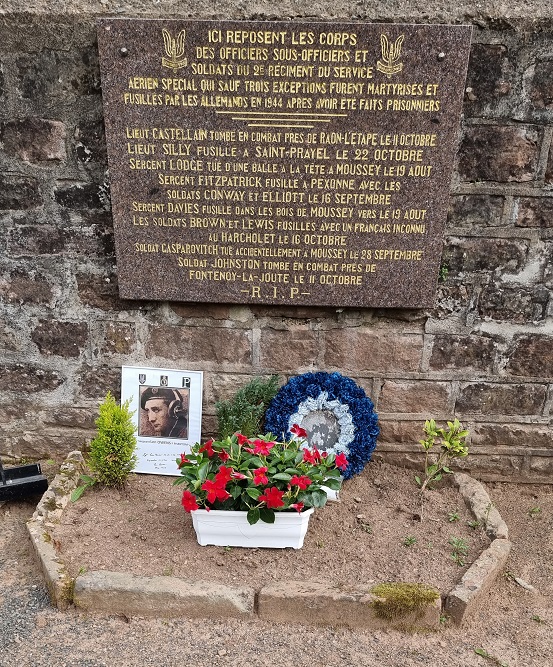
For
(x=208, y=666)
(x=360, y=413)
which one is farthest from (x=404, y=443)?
(x=208, y=666)

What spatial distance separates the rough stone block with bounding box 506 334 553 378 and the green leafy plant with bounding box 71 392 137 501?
6.03 feet

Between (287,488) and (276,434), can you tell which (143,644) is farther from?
(276,434)

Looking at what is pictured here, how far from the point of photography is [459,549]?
2357 millimetres

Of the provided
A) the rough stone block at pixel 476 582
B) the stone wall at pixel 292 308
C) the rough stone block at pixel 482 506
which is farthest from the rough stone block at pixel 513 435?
the rough stone block at pixel 476 582

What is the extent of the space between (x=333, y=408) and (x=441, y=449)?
2.09 ft

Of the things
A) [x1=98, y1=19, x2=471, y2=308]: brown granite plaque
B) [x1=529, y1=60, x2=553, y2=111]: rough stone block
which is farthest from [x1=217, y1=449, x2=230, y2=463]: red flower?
[x1=529, y1=60, x2=553, y2=111]: rough stone block

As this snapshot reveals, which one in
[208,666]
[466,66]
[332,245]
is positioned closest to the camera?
[208,666]

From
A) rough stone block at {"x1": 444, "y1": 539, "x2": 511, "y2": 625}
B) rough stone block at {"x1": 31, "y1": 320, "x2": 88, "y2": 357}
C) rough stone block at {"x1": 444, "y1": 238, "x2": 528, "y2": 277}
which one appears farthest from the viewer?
rough stone block at {"x1": 31, "y1": 320, "x2": 88, "y2": 357}

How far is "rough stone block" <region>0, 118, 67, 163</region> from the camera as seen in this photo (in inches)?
97.4

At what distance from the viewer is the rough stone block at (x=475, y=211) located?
2484 mm

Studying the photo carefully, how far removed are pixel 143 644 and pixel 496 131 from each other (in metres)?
2.45

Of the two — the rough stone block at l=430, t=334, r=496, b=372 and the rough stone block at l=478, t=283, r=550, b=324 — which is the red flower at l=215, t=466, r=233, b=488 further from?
the rough stone block at l=478, t=283, r=550, b=324

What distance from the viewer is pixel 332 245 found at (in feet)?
8.36

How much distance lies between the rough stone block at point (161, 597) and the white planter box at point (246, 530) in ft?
0.67
